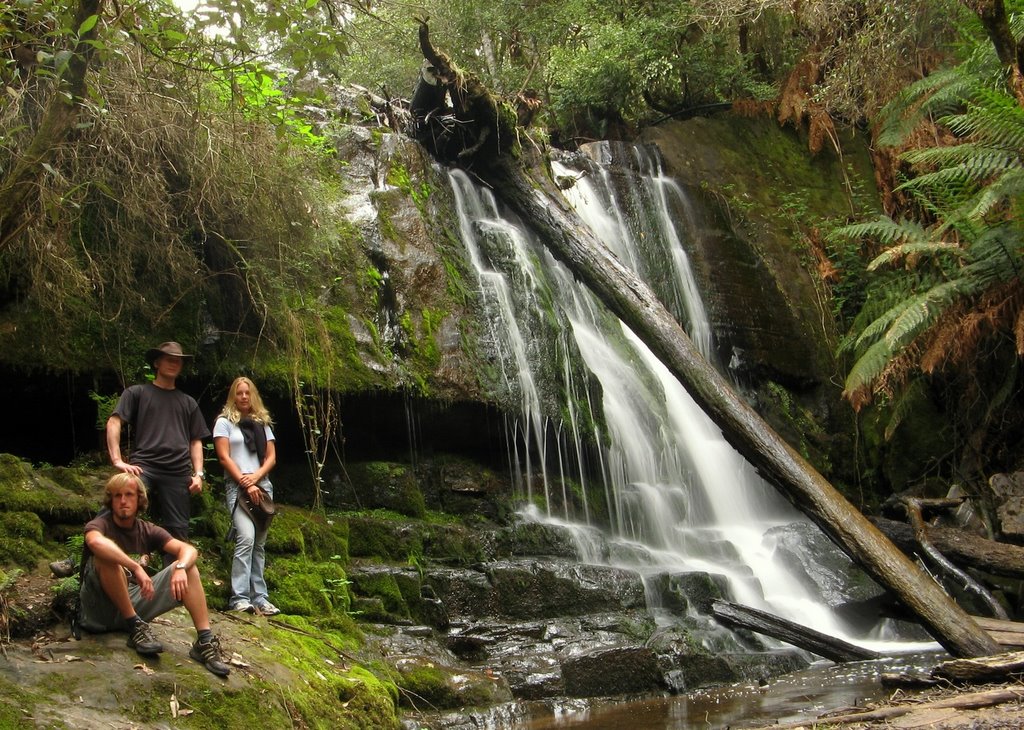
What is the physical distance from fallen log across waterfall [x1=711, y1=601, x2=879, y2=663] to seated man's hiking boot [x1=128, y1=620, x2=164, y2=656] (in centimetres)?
512

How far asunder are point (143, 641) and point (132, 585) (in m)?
0.37

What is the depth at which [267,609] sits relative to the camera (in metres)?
5.99

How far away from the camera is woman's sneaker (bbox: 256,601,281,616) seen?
19.6 ft

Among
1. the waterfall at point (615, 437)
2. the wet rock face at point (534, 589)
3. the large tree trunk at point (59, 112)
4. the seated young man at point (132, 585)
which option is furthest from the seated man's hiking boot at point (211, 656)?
the waterfall at point (615, 437)

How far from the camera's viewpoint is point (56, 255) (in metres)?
6.46

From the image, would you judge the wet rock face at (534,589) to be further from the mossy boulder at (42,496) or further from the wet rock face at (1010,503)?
the wet rock face at (1010,503)

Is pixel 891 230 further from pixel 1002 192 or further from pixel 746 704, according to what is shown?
pixel 746 704

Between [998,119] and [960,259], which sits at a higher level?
[998,119]

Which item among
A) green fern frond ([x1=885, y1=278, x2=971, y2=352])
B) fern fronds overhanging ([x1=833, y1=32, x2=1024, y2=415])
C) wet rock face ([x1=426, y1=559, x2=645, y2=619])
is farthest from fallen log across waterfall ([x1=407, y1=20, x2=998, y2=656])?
fern fronds overhanging ([x1=833, y1=32, x2=1024, y2=415])

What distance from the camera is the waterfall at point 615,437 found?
31.1ft

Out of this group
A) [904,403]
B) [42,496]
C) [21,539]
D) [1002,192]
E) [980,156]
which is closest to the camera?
[21,539]

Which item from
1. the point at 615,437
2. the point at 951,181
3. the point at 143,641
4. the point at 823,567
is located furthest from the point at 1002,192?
the point at 143,641

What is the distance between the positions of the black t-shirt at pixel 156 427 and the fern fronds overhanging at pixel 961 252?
730cm

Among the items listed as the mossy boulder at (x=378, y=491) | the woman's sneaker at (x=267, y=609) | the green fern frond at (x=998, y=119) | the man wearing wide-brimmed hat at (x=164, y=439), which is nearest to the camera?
the man wearing wide-brimmed hat at (x=164, y=439)
